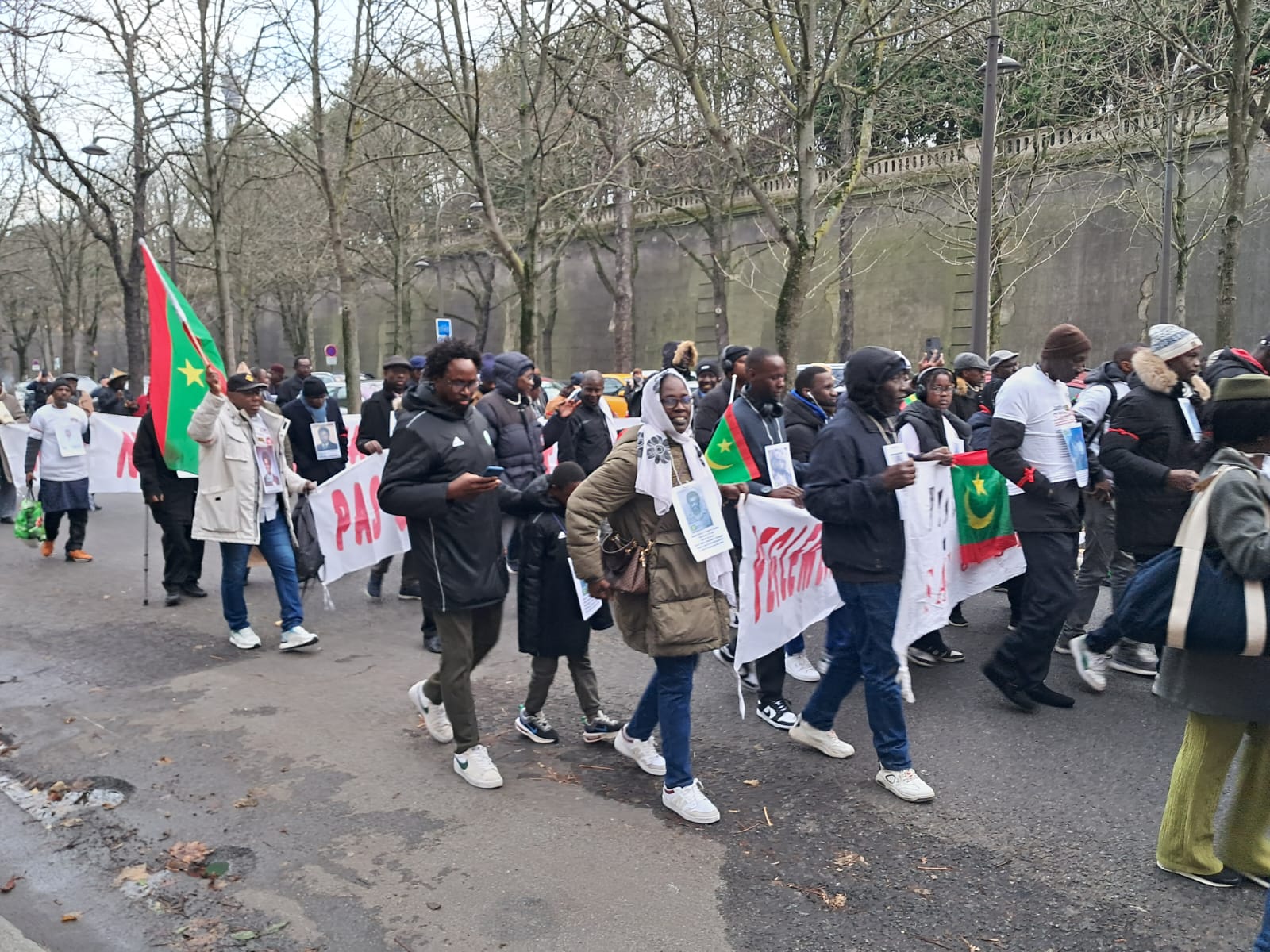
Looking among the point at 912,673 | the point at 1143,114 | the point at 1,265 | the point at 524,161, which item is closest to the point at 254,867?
the point at 912,673

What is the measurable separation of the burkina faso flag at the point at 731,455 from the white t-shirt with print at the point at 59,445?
24.3 ft

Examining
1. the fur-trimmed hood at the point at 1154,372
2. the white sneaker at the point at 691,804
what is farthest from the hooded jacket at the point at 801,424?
the white sneaker at the point at 691,804

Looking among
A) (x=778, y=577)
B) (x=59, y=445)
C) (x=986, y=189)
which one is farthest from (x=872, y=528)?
(x=986, y=189)

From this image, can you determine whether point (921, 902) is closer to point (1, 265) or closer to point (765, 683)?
point (765, 683)

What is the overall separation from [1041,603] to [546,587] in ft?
8.40

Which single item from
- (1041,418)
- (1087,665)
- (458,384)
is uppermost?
(458,384)

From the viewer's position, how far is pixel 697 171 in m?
26.0

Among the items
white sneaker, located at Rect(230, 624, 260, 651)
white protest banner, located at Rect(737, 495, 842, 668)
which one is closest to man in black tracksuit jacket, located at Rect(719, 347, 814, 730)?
white protest banner, located at Rect(737, 495, 842, 668)

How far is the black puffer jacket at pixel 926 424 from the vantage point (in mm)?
5727

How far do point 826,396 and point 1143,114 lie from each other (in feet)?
55.3

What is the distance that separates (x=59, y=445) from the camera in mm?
10242

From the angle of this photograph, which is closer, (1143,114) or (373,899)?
(373,899)

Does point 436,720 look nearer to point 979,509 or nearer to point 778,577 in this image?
point 778,577

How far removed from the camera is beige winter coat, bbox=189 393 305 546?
265 inches
